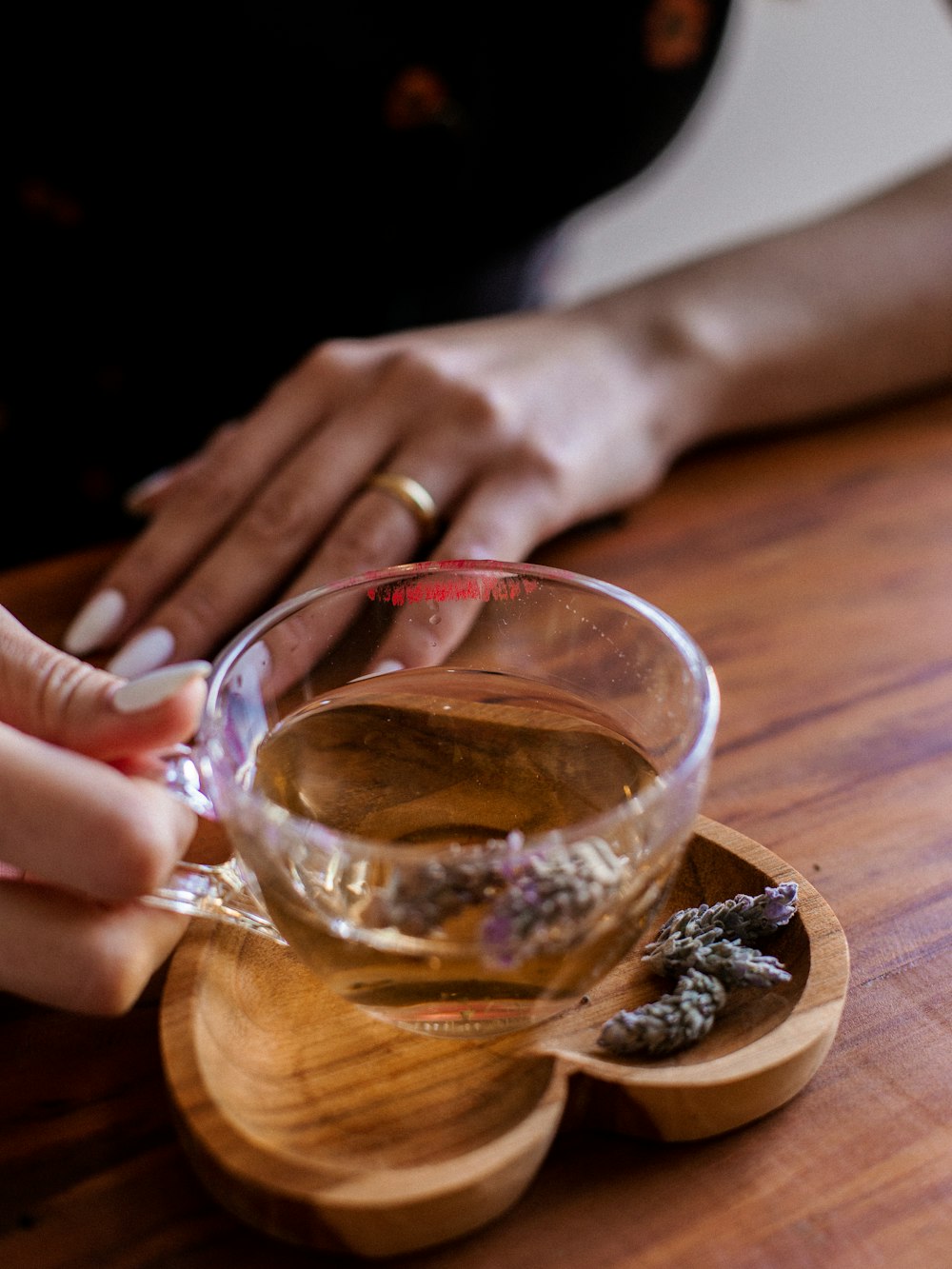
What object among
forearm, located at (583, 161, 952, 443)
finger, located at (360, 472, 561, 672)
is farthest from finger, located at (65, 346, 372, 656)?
forearm, located at (583, 161, 952, 443)

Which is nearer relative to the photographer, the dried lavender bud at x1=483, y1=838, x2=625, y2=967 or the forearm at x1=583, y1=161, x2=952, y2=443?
the dried lavender bud at x1=483, y1=838, x2=625, y2=967

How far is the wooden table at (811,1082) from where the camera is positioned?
0.43 metres

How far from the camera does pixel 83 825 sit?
44 cm

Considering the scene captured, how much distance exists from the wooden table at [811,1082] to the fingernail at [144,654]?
0.06 m

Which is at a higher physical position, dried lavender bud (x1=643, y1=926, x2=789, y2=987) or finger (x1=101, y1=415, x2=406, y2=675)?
finger (x1=101, y1=415, x2=406, y2=675)

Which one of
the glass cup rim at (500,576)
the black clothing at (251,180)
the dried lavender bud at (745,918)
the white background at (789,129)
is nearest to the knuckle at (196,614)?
the glass cup rim at (500,576)

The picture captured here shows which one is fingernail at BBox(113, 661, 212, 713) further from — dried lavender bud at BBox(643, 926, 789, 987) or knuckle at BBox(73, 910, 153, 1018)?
dried lavender bud at BBox(643, 926, 789, 987)

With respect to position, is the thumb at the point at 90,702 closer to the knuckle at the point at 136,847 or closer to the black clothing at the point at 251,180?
the knuckle at the point at 136,847

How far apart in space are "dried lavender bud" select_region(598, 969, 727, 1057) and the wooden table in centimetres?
4

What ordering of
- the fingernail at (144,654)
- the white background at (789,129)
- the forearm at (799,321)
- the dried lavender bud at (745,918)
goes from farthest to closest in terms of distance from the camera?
the white background at (789,129) → the forearm at (799,321) → the fingernail at (144,654) → the dried lavender bud at (745,918)

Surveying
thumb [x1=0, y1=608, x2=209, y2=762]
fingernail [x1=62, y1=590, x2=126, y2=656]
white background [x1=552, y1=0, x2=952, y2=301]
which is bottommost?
white background [x1=552, y1=0, x2=952, y2=301]

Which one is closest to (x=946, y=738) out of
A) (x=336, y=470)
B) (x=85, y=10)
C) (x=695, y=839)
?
(x=695, y=839)

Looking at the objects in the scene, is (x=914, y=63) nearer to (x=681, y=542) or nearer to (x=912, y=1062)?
(x=681, y=542)

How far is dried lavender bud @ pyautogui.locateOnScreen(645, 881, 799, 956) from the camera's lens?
507mm
